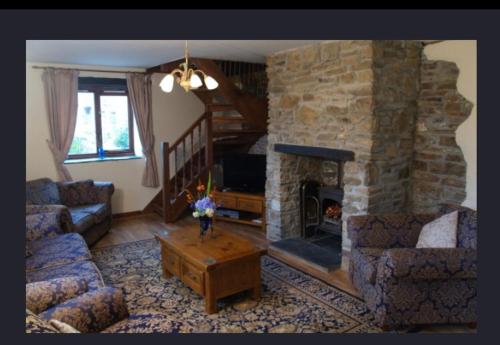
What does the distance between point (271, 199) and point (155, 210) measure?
2299 mm

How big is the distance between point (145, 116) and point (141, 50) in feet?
6.07

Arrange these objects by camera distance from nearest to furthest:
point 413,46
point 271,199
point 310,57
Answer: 1. point 413,46
2. point 310,57
3. point 271,199

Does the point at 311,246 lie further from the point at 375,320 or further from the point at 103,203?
the point at 103,203

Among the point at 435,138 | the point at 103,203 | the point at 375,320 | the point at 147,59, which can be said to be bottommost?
the point at 375,320

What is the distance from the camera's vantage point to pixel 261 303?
3.61 meters

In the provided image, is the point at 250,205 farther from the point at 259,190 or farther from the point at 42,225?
the point at 42,225

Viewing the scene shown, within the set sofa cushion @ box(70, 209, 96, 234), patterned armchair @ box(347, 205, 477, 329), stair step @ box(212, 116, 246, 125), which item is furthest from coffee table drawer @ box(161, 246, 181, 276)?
stair step @ box(212, 116, 246, 125)

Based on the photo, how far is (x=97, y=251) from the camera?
496 centimetres

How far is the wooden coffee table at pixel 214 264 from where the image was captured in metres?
3.41

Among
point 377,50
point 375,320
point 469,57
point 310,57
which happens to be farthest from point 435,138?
point 375,320

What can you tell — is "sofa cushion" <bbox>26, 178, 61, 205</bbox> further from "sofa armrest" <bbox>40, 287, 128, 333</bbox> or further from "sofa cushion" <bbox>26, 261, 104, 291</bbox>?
"sofa armrest" <bbox>40, 287, 128, 333</bbox>

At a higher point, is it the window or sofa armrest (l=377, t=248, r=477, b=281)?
the window

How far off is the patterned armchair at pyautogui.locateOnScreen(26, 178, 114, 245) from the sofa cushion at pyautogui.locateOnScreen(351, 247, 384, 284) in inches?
118

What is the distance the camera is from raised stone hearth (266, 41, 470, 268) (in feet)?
13.1
